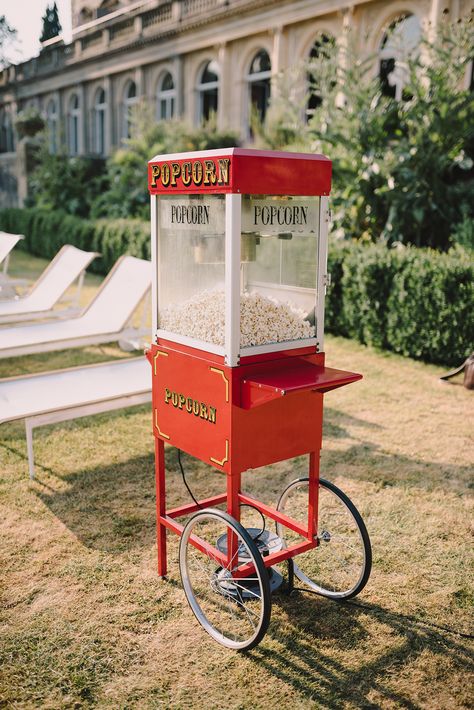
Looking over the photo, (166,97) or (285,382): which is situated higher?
(166,97)

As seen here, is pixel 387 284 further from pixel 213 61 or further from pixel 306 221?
pixel 213 61

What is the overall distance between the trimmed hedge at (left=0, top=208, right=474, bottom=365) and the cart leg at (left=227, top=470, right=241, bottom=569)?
4.93 meters

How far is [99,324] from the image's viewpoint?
7.63 m

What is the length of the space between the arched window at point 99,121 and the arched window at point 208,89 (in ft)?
25.7

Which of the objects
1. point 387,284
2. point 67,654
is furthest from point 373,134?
point 67,654

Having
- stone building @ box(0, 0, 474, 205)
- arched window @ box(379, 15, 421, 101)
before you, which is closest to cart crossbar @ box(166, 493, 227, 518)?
stone building @ box(0, 0, 474, 205)

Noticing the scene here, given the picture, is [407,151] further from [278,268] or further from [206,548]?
[206,548]

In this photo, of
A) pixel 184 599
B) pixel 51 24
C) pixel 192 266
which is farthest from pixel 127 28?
pixel 184 599

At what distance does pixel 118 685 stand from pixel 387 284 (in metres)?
6.18

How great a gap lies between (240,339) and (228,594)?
130 cm

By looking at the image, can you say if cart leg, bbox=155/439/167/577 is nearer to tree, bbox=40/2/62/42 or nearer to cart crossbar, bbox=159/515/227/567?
cart crossbar, bbox=159/515/227/567

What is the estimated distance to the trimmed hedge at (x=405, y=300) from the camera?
7.30m

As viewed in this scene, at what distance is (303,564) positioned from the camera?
12.2ft

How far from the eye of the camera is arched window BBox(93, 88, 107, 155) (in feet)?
93.2
